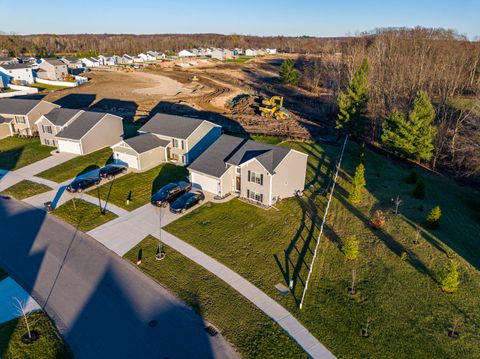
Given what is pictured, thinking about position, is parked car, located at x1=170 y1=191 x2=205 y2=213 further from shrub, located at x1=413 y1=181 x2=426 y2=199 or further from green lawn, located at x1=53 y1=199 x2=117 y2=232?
shrub, located at x1=413 y1=181 x2=426 y2=199

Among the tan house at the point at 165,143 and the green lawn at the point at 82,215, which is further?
the tan house at the point at 165,143

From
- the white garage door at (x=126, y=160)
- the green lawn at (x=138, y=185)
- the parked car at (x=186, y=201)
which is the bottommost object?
the green lawn at (x=138, y=185)

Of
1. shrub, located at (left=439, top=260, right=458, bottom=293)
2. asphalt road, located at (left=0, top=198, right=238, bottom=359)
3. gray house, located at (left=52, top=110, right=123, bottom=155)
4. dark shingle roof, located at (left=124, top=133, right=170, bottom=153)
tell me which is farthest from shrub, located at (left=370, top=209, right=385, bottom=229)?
gray house, located at (left=52, top=110, right=123, bottom=155)

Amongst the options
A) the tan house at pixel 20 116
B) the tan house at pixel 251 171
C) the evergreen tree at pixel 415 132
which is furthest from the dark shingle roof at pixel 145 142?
the evergreen tree at pixel 415 132

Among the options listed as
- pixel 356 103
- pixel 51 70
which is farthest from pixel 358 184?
pixel 51 70

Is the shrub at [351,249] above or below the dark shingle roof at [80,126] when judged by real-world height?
below

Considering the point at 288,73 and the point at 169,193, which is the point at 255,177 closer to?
the point at 169,193

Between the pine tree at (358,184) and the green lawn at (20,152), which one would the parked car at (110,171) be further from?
the pine tree at (358,184)
